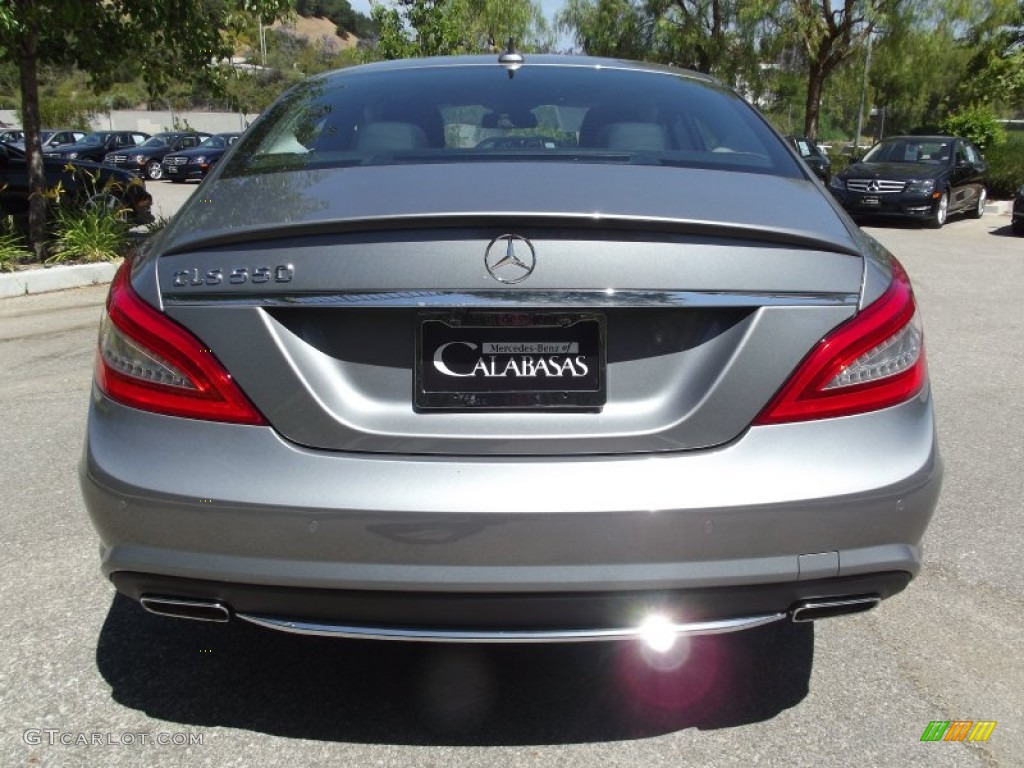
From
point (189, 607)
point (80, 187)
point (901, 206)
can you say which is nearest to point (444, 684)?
point (189, 607)

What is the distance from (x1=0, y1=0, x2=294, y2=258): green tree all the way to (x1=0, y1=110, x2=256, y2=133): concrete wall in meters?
45.1

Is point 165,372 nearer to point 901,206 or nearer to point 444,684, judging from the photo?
point 444,684

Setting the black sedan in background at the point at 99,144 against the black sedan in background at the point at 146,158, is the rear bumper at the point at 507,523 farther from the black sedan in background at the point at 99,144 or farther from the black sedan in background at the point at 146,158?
the black sedan in background at the point at 99,144

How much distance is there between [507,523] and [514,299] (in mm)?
462

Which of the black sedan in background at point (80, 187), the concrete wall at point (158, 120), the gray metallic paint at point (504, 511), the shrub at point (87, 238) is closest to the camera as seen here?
the gray metallic paint at point (504, 511)

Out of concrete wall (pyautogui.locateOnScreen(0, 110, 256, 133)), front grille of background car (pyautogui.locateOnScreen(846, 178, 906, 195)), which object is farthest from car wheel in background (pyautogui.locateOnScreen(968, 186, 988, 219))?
concrete wall (pyautogui.locateOnScreen(0, 110, 256, 133))

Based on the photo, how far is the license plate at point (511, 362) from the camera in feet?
6.88

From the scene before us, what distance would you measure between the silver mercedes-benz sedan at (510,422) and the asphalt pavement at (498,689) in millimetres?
472

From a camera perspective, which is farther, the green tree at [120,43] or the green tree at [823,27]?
the green tree at [823,27]

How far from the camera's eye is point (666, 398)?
2115mm

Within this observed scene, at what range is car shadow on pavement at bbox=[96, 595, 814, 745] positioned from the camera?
8.34ft

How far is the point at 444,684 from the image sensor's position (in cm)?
271

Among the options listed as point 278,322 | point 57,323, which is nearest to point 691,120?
point 278,322

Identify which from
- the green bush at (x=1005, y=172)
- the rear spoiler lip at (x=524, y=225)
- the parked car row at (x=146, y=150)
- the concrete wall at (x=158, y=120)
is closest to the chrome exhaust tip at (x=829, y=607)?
the rear spoiler lip at (x=524, y=225)
